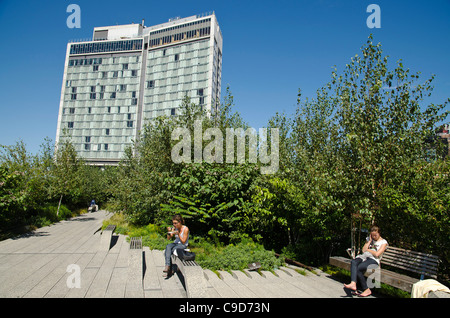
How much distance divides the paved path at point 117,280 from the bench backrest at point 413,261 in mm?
1372

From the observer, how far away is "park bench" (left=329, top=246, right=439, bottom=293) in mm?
5481

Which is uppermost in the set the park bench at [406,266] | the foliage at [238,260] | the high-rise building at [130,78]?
the high-rise building at [130,78]

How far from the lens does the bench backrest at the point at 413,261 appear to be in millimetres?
5668

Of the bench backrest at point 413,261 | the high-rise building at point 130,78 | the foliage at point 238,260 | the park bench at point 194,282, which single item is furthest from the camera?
the high-rise building at point 130,78

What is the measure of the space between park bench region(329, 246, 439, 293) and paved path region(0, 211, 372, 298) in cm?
93

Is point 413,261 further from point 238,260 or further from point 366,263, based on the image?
point 238,260

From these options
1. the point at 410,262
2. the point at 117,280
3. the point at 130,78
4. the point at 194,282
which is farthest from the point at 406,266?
the point at 130,78

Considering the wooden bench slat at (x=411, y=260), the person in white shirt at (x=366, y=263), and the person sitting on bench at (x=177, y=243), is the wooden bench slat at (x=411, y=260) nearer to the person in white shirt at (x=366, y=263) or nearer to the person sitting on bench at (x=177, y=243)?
the person in white shirt at (x=366, y=263)

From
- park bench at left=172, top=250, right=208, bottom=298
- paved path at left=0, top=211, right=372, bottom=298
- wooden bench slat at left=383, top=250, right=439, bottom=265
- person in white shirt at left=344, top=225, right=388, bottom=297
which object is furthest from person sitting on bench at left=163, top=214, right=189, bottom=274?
wooden bench slat at left=383, top=250, right=439, bottom=265

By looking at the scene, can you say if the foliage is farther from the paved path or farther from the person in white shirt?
the person in white shirt

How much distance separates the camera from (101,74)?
88188 millimetres

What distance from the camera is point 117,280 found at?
6500 millimetres

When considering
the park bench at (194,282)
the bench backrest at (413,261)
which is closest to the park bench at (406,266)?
the bench backrest at (413,261)
